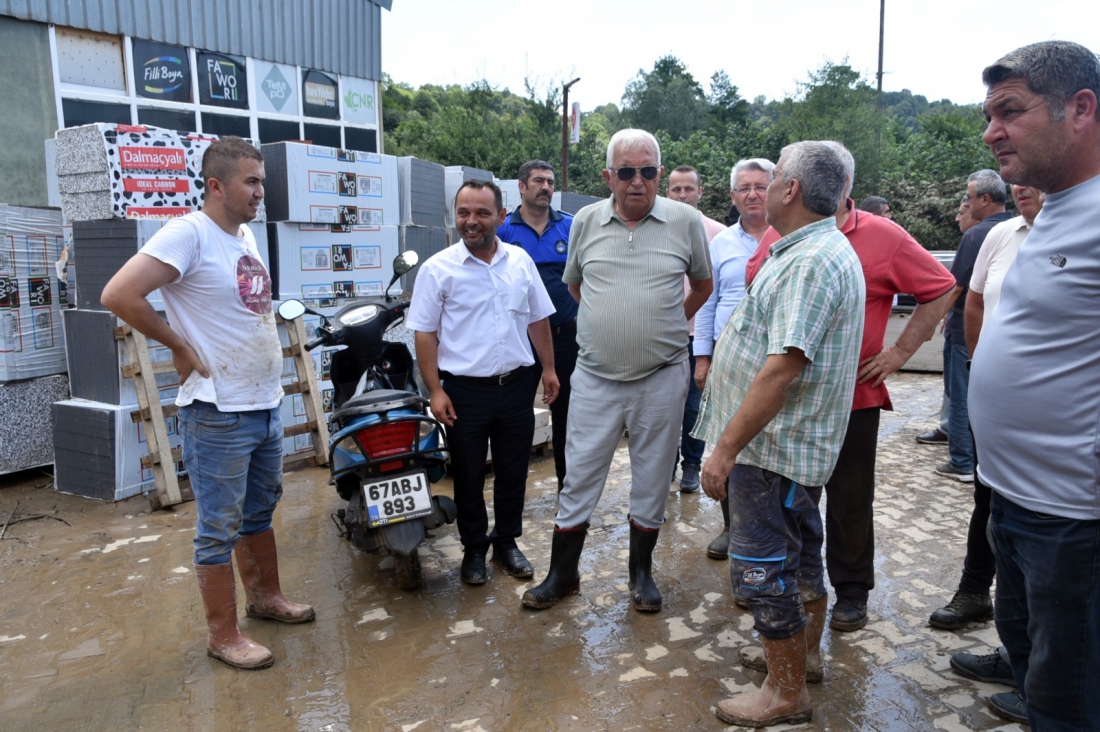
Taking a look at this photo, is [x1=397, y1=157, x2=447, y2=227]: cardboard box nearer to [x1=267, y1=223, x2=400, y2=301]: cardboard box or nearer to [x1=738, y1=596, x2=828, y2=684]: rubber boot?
[x1=267, y1=223, x2=400, y2=301]: cardboard box

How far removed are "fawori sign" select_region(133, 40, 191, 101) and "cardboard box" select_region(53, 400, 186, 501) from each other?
5714 mm

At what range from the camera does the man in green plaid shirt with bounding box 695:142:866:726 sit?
2.42 meters

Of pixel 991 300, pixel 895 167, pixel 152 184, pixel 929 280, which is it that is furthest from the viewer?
pixel 895 167

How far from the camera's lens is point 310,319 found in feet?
21.0

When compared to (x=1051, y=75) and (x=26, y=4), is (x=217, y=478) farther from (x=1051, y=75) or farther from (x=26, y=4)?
(x=26, y=4)

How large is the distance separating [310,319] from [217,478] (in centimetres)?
352

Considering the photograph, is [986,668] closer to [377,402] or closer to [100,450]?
[377,402]

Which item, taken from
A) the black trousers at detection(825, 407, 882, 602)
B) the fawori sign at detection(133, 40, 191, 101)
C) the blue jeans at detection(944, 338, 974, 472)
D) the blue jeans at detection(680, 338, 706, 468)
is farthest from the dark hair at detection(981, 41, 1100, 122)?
the fawori sign at detection(133, 40, 191, 101)

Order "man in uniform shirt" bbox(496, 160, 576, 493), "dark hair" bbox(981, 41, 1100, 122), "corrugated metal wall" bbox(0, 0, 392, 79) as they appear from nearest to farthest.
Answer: "dark hair" bbox(981, 41, 1100, 122) → "man in uniform shirt" bbox(496, 160, 576, 493) → "corrugated metal wall" bbox(0, 0, 392, 79)

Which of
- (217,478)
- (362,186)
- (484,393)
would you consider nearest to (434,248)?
(362,186)

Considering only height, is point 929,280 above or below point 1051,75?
below

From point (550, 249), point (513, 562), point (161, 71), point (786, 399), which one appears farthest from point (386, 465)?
point (161, 71)

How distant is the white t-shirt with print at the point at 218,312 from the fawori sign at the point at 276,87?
8798mm

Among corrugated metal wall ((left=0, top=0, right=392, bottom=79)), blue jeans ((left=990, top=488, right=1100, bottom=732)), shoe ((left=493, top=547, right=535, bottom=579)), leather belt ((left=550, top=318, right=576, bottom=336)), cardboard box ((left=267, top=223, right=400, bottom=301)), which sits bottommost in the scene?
shoe ((left=493, top=547, right=535, bottom=579))
